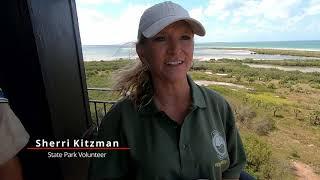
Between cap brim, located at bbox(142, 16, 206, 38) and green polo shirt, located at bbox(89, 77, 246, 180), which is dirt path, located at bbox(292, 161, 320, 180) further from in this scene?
cap brim, located at bbox(142, 16, 206, 38)

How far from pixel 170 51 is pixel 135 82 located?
19 centimetres

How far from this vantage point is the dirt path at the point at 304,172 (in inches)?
494

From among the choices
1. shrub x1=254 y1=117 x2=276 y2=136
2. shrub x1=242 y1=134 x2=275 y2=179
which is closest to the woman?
shrub x1=242 y1=134 x2=275 y2=179

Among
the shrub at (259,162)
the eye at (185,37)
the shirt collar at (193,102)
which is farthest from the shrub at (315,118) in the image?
the eye at (185,37)

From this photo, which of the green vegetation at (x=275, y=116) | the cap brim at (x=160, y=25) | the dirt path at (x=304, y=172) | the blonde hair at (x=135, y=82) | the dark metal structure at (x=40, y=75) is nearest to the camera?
the cap brim at (x=160, y=25)

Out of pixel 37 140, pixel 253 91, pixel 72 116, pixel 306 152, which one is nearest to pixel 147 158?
pixel 37 140

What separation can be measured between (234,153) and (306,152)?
1621cm

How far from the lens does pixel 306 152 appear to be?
16.0 meters

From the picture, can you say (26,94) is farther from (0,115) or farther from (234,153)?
(234,153)

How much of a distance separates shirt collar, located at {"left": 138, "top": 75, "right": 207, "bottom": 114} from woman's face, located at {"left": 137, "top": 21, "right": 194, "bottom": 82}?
80mm

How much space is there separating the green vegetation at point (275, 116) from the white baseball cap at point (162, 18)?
176 centimetres

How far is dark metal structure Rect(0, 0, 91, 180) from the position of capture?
1.35 m

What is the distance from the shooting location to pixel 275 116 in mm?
21016

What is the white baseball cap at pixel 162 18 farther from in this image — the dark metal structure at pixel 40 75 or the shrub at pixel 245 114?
the shrub at pixel 245 114
